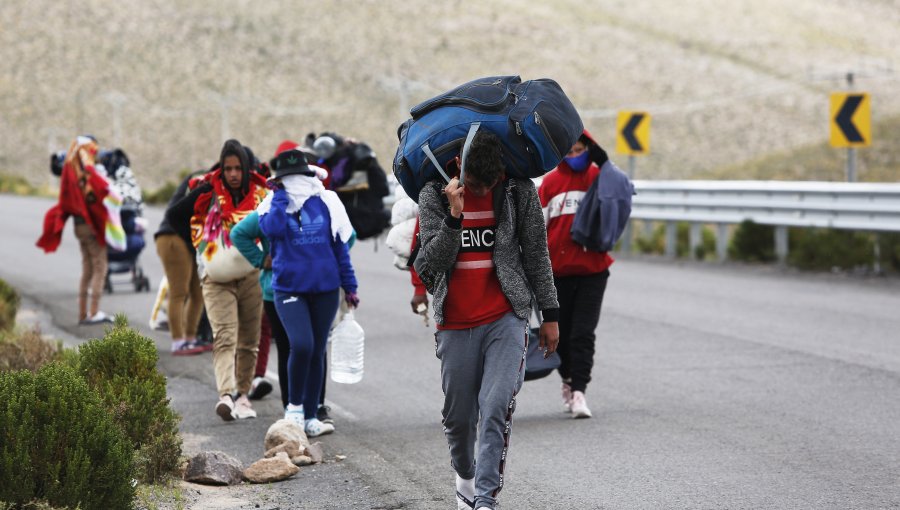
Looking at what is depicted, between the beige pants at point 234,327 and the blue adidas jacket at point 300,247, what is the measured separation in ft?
3.59

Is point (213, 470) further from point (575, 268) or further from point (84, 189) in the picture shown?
point (84, 189)

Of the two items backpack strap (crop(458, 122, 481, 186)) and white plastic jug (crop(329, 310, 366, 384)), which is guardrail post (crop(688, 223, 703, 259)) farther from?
backpack strap (crop(458, 122, 481, 186))

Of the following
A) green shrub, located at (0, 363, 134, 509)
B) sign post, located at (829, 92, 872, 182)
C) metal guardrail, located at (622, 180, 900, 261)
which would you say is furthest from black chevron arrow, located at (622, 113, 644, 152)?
green shrub, located at (0, 363, 134, 509)

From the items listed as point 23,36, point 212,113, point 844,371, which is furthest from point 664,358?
point 23,36

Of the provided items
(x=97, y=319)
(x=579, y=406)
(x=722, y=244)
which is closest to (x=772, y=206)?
(x=722, y=244)

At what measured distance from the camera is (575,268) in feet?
28.8

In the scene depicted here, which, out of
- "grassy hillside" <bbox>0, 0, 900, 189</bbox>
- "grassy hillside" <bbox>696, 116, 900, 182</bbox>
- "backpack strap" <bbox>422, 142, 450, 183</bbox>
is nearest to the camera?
"backpack strap" <bbox>422, 142, 450, 183</bbox>

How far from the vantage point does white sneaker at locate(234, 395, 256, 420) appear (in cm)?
916

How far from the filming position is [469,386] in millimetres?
5918

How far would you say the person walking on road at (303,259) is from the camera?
26.9 ft

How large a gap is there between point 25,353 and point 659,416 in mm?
4533

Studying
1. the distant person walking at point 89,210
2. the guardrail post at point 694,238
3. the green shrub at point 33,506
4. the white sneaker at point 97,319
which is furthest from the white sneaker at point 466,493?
the guardrail post at point 694,238

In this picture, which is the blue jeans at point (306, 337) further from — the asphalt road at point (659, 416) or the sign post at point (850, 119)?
the sign post at point (850, 119)

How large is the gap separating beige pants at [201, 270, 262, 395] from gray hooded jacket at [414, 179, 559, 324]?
11.6ft
